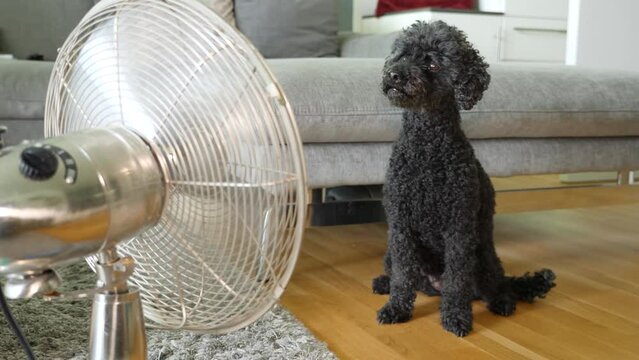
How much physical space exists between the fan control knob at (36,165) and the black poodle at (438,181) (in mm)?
740

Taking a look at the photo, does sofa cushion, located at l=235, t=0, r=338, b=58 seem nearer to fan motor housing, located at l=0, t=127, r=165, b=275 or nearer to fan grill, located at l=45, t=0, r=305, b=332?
fan grill, located at l=45, t=0, r=305, b=332

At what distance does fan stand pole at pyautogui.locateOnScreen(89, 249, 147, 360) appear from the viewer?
64 centimetres

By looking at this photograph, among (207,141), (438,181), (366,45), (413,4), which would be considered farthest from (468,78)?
(413,4)

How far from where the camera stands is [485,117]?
1.50 meters

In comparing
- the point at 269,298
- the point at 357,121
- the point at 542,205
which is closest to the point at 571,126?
the point at 542,205

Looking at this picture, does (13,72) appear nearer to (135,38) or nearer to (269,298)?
(135,38)

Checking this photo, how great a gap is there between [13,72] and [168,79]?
110cm

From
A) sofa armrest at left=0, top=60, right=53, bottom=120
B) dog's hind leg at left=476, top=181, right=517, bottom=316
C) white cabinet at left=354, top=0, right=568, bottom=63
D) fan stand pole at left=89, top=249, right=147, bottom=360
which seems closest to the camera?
fan stand pole at left=89, top=249, right=147, bottom=360

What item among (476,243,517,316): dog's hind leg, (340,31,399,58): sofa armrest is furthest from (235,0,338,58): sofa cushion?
(476,243,517,316): dog's hind leg

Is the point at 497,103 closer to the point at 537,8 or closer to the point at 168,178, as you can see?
the point at 168,178

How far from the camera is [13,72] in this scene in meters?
1.53

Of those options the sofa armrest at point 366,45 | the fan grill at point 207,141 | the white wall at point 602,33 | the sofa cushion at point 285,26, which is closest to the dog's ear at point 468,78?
the fan grill at point 207,141

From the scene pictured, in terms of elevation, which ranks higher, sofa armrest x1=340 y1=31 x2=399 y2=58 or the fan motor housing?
sofa armrest x1=340 y1=31 x2=399 y2=58

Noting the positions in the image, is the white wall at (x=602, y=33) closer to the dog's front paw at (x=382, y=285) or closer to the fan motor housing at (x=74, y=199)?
the dog's front paw at (x=382, y=285)
